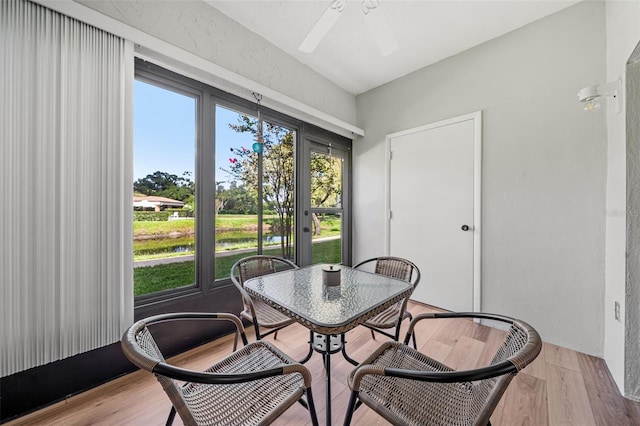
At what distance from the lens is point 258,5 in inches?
78.0

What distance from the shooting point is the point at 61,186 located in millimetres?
1361

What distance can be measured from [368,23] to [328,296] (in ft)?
5.12

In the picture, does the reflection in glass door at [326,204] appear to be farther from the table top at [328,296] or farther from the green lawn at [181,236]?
the table top at [328,296]

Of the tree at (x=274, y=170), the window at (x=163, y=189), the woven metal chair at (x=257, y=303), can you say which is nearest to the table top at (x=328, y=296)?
the woven metal chair at (x=257, y=303)

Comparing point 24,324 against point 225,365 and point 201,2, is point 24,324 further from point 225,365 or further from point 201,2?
point 201,2

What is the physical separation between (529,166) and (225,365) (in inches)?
108

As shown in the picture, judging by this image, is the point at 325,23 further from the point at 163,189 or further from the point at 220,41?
the point at 163,189

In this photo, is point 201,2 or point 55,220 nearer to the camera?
point 55,220

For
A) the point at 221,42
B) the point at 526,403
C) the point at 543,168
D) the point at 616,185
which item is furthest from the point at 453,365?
the point at 221,42

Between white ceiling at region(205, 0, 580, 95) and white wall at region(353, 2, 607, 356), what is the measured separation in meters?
0.17

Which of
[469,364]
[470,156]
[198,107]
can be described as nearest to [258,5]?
[198,107]

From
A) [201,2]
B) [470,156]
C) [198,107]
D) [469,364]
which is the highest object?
[201,2]

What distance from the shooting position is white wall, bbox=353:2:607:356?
6.32ft

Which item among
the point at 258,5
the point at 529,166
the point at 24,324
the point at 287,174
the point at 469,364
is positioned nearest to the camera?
the point at 24,324
